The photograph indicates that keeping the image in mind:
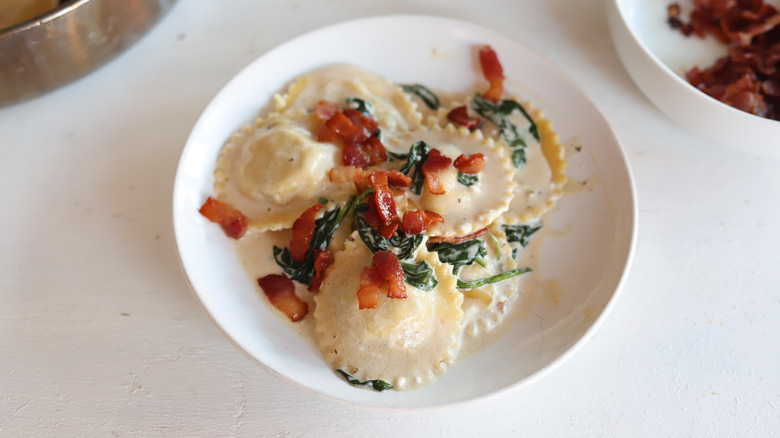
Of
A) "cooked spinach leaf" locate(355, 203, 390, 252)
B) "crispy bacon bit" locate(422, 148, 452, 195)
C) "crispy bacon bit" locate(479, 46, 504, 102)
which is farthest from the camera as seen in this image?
"crispy bacon bit" locate(479, 46, 504, 102)

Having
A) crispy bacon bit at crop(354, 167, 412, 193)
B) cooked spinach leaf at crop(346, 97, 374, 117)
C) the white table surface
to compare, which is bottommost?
the white table surface

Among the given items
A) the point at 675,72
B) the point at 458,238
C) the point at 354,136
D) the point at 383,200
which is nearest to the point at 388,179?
the point at 383,200

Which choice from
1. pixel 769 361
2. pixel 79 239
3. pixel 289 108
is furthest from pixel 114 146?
pixel 769 361

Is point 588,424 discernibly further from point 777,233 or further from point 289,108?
point 289,108

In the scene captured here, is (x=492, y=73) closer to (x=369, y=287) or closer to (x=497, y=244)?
(x=497, y=244)

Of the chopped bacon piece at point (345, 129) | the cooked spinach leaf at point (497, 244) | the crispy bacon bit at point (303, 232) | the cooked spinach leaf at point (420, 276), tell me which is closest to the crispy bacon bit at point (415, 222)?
the cooked spinach leaf at point (420, 276)

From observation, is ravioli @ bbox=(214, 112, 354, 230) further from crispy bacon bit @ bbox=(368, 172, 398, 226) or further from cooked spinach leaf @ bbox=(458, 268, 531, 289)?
cooked spinach leaf @ bbox=(458, 268, 531, 289)

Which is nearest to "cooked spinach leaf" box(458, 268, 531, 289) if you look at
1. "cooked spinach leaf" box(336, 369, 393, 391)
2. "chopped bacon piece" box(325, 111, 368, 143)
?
"cooked spinach leaf" box(336, 369, 393, 391)

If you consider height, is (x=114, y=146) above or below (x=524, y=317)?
above

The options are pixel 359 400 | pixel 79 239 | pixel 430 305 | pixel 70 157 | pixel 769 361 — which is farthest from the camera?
pixel 70 157
